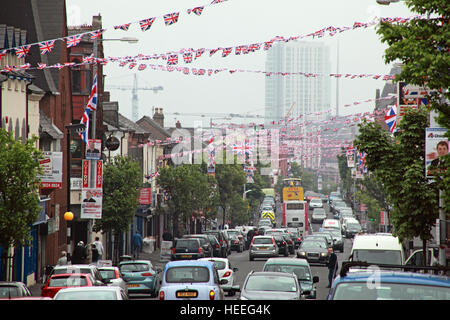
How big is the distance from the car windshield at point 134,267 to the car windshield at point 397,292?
1942cm

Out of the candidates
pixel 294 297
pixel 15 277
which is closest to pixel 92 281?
pixel 294 297

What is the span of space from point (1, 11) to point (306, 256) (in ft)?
64.8

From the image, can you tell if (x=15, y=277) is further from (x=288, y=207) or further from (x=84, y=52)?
(x=288, y=207)

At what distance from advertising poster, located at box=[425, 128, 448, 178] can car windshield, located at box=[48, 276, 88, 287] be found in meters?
8.88

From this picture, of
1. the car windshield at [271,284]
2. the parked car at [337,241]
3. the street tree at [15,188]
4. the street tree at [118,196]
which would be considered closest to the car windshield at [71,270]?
the street tree at [15,188]

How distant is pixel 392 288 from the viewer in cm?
1069

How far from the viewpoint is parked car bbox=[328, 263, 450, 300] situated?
10609 mm

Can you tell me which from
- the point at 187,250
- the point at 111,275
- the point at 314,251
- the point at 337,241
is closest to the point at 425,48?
the point at 111,275

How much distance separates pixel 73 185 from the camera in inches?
1873

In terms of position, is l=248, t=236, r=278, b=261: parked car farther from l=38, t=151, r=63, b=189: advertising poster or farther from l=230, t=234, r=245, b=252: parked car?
l=38, t=151, r=63, b=189: advertising poster

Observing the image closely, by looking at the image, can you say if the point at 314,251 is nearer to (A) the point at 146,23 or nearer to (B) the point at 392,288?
(A) the point at 146,23

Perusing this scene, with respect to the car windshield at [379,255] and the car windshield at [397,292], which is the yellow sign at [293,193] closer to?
the car windshield at [379,255]

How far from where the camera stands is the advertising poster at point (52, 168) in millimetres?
32812

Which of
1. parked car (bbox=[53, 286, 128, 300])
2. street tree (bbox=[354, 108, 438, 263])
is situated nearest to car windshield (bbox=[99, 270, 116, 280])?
street tree (bbox=[354, 108, 438, 263])
